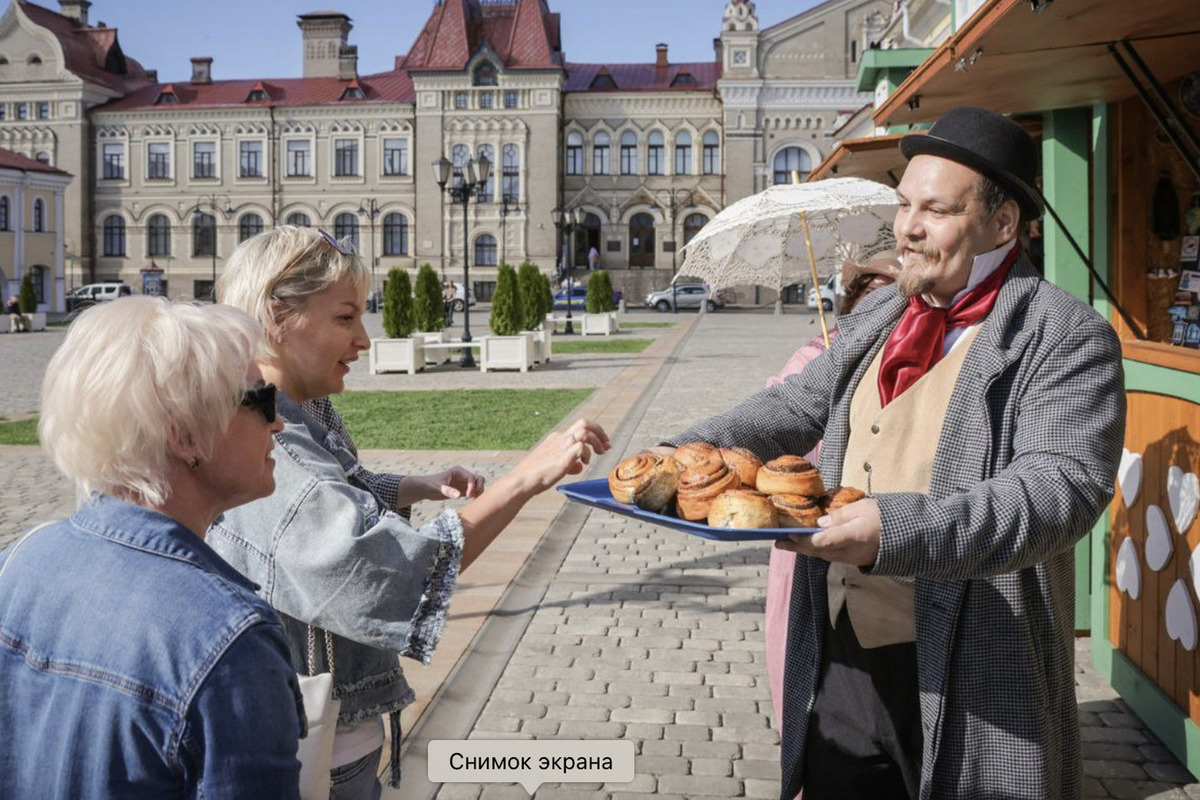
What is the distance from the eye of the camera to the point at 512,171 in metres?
61.5

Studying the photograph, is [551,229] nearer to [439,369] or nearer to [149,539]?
[439,369]

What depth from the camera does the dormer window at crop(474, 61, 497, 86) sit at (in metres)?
61.2

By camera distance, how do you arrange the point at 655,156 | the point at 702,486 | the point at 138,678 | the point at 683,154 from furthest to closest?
the point at 655,156, the point at 683,154, the point at 702,486, the point at 138,678

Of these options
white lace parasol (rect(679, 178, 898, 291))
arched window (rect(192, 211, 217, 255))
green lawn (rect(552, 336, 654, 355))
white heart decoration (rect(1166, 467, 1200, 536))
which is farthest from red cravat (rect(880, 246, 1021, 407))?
arched window (rect(192, 211, 217, 255))

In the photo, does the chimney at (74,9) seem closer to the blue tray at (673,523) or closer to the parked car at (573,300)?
the parked car at (573,300)

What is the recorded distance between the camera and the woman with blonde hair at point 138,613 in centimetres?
132

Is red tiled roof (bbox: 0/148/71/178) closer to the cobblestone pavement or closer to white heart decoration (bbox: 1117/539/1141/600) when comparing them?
the cobblestone pavement

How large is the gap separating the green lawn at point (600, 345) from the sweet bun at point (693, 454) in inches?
932

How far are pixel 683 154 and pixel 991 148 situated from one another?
61.9 meters

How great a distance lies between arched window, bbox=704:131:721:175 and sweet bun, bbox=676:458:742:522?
61.5 meters

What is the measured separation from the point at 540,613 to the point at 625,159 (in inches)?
2314

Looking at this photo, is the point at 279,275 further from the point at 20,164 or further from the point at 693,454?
the point at 20,164

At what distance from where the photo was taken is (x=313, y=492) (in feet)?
6.51

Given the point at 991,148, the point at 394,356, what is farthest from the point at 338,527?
the point at 394,356
